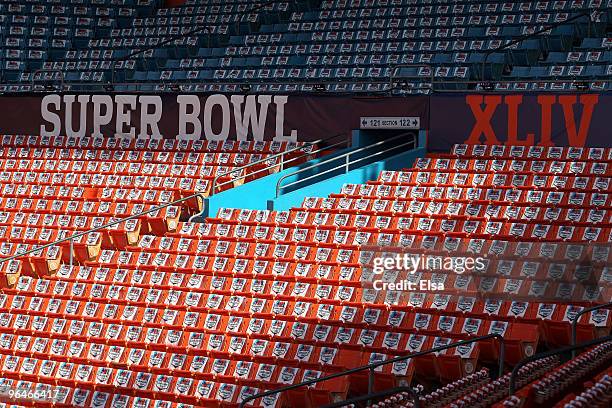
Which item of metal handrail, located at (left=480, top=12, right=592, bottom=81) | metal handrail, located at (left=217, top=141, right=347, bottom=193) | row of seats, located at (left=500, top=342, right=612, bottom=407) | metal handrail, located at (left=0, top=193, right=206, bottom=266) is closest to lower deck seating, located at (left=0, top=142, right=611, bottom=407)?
metal handrail, located at (left=0, top=193, right=206, bottom=266)

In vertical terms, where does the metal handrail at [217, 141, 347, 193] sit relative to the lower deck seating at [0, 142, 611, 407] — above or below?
above

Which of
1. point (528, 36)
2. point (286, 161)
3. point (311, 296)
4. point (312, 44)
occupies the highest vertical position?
point (312, 44)

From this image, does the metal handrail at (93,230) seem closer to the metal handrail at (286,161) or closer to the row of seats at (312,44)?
the metal handrail at (286,161)

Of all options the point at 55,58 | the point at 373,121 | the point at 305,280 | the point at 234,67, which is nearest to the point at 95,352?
the point at 305,280

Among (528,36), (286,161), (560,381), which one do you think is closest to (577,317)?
(560,381)

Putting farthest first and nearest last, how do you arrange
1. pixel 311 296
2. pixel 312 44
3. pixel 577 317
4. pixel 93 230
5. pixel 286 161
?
pixel 312 44
pixel 286 161
pixel 93 230
pixel 311 296
pixel 577 317

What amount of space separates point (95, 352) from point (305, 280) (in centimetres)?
254

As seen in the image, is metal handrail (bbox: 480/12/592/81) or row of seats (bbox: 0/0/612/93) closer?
metal handrail (bbox: 480/12/592/81)

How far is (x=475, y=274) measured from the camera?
13.1 meters

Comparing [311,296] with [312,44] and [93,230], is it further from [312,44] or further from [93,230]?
[312,44]

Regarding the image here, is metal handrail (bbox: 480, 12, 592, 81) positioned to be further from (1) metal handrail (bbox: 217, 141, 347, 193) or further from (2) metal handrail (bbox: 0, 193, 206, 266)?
(2) metal handrail (bbox: 0, 193, 206, 266)

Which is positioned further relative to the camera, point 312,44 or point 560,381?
point 312,44

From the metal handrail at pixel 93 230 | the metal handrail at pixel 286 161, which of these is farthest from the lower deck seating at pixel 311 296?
the metal handrail at pixel 286 161

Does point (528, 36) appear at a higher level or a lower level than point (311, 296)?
higher
